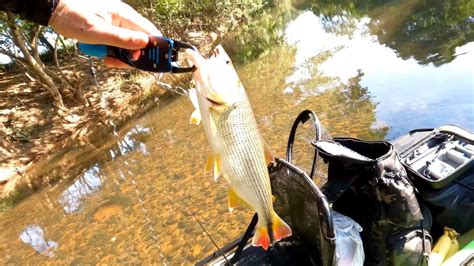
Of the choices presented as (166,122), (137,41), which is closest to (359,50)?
(166,122)

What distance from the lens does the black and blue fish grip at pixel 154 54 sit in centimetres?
262

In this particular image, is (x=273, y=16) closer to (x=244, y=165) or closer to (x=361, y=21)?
(x=361, y=21)

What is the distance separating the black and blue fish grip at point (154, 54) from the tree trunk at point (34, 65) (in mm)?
11468

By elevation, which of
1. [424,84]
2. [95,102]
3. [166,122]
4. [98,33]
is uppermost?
[98,33]

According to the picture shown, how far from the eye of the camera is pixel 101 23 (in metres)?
2.43

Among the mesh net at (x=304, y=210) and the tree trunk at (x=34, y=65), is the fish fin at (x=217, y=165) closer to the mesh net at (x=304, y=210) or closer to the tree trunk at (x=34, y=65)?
the mesh net at (x=304, y=210)

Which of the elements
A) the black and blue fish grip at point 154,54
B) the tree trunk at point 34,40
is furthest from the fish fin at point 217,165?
the tree trunk at point 34,40

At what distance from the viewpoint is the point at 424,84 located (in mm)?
10305

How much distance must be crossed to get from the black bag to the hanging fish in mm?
836

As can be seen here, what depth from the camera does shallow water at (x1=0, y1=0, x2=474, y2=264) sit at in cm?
711

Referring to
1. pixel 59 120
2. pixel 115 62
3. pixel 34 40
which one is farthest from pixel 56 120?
pixel 115 62

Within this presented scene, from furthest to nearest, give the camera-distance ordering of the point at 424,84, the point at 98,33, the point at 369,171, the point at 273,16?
the point at 273,16 → the point at 424,84 → the point at 369,171 → the point at 98,33

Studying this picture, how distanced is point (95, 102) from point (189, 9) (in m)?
12.2

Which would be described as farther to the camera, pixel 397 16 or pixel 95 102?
pixel 397 16
